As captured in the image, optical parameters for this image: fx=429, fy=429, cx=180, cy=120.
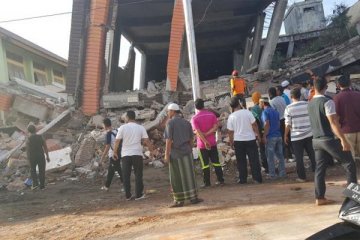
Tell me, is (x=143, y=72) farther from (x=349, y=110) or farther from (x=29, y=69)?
(x=349, y=110)

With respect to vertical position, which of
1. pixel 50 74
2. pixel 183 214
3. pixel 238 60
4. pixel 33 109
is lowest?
pixel 183 214

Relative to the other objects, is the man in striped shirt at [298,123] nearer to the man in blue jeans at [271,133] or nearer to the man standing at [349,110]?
the man in blue jeans at [271,133]

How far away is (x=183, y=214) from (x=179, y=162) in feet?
2.91

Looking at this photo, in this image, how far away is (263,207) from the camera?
232 inches

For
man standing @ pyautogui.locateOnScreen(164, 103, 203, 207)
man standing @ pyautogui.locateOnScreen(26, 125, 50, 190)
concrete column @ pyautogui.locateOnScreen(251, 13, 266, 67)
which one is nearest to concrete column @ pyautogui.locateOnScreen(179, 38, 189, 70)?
concrete column @ pyautogui.locateOnScreen(251, 13, 266, 67)

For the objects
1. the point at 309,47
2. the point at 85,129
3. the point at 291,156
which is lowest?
the point at 291,156

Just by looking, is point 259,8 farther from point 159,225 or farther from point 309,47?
point 159,225

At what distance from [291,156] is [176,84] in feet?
21.5

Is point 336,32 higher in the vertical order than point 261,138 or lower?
higher

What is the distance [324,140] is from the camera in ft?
16.8

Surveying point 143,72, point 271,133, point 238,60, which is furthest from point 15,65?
point 271,133

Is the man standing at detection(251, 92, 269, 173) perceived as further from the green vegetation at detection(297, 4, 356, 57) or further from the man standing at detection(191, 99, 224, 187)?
the green vegetation at detection(297, 4, 356, 57)

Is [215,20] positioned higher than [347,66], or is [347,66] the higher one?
[215,20]

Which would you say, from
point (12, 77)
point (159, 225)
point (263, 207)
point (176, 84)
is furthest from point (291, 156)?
point (12, 77)
